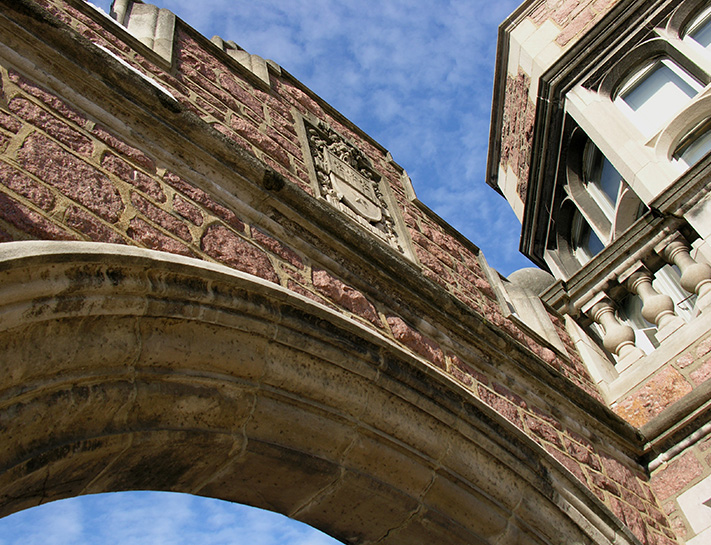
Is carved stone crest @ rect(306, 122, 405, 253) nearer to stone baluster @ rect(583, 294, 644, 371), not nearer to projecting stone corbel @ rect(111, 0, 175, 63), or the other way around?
projecting stone corbel @ rect(111, 0, 175, 63)

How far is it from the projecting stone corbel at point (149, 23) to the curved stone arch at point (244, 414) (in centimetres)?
186

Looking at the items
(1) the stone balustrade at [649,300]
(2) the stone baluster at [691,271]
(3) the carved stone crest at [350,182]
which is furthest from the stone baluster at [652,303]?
(3) the carved stone crest at [350,182]

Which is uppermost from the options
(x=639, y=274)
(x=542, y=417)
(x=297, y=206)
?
(x=639, y=274)

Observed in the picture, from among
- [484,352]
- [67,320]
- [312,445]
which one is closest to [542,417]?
[484,352]

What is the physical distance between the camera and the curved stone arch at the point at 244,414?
2.12 meters

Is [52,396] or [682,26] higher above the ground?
[682,26]

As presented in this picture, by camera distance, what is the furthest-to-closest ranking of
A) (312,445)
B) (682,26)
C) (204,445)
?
(682,26) < (312,445) < (204,445)

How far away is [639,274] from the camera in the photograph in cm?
525

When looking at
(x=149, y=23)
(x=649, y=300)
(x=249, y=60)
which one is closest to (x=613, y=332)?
(x=649, y=300)

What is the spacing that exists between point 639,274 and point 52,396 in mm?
4295

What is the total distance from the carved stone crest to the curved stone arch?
136cm

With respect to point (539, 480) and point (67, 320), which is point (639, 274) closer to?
point (539, 480)

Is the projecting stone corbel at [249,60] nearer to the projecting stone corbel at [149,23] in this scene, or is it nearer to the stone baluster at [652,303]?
the projecting stone corbel at [149,23]

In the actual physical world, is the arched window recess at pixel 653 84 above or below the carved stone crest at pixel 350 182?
above
